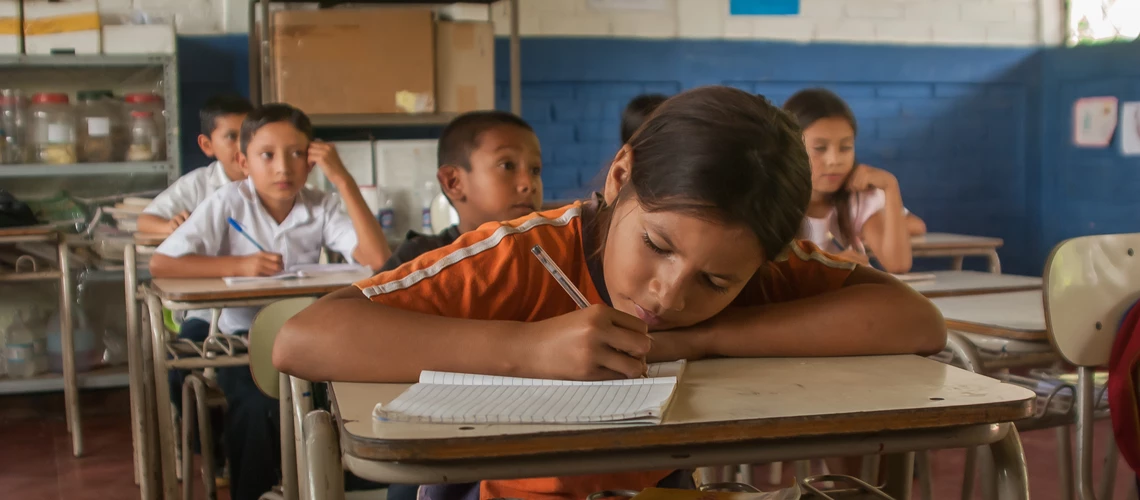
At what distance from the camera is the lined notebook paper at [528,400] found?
77cm

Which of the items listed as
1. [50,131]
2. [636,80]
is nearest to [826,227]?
[636,80]

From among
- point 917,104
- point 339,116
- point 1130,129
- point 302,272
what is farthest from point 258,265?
point 1130,129

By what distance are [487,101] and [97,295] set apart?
1775 millimetres

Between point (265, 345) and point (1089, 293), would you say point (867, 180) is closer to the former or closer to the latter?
point (1089, 293)

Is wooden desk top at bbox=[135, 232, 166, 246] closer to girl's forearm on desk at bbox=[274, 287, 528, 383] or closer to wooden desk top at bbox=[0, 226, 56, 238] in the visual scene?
wooden desk top at bbox=[0, 226, 56, 238]

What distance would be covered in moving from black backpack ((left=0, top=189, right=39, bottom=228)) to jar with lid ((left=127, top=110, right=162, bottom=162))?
40cm

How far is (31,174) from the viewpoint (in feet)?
12.5

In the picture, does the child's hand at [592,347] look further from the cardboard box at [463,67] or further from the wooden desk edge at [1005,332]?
the cardboard box at [463,67]

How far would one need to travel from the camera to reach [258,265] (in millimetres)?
2549

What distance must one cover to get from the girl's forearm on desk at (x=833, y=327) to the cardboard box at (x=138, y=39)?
3.29 meters

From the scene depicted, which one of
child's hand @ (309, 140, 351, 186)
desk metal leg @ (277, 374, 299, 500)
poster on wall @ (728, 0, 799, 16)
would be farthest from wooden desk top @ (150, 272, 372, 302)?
poster on wall @ (728, 0, 799, 16)

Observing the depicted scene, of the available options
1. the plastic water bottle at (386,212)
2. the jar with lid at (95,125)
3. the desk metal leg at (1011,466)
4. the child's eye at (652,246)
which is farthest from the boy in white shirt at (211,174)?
the desk metal leg at (1011,466)

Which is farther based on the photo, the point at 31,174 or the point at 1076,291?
the point at 31,174

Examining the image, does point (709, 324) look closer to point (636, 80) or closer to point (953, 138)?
point (636, 80)
